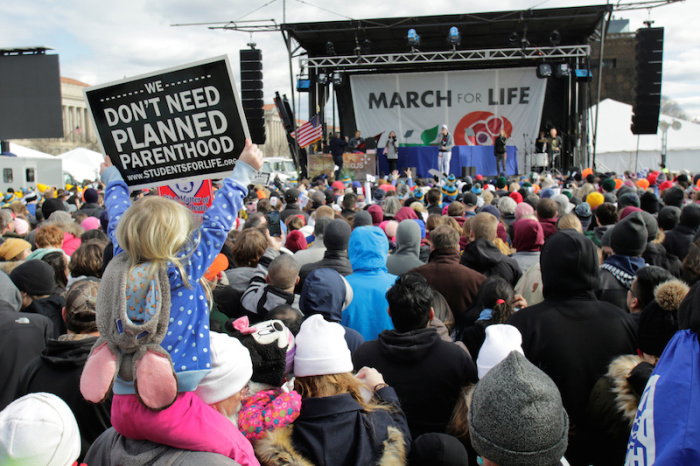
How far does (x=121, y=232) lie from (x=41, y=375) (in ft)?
4.36

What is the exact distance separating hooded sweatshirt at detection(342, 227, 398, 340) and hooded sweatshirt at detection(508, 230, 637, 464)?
1126mm

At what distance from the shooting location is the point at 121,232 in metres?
1.60

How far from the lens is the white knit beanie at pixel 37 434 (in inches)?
58.2

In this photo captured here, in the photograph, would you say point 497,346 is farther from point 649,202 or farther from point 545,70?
point 545,70

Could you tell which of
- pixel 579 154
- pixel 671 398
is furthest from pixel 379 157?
pixel 671 398

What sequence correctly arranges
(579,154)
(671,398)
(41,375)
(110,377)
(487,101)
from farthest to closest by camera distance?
1. (487,101)
2. (579,154)
3. (41,375)
4. (110,377)
5. (671,398)

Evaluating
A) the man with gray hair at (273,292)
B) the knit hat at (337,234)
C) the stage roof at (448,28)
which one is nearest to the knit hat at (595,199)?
the knit hat at (337,234)

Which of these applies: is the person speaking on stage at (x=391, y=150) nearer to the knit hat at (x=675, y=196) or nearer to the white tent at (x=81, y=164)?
the knit hat at (x=675, y=196)

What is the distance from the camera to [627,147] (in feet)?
99.0

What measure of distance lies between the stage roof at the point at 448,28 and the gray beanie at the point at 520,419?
699 inches

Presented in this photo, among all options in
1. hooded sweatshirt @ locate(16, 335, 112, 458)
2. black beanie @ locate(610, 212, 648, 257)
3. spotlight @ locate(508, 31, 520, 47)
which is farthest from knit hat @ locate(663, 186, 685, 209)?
spotlight @ locate(508, 31, 520, 47)

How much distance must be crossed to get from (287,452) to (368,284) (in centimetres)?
199

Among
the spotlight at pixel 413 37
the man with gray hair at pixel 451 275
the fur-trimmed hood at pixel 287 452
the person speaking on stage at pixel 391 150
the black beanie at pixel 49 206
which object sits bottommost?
the fur-trimmed hood at pixel 287 452

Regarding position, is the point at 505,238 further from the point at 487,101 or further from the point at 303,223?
the point at 487,101
